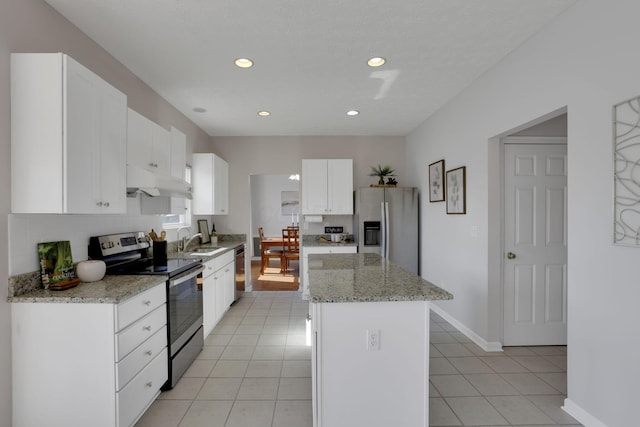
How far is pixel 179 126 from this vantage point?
161 inches

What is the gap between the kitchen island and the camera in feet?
5.79

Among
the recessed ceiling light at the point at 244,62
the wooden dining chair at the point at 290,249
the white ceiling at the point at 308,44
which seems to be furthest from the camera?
the wooden dining chair at the point at 290,249

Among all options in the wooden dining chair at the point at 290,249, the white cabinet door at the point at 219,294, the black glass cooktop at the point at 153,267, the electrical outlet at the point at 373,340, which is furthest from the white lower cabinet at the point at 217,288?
the wooden dining chair at the point at 290,249

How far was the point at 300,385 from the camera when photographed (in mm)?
2488

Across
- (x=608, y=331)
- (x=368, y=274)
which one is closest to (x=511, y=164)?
(x=608, y=331)

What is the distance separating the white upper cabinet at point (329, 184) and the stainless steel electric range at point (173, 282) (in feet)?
8.13

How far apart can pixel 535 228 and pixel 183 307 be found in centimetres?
329

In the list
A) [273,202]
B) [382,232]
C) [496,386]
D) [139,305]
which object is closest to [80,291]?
[139,305]

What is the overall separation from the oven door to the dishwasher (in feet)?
5.27

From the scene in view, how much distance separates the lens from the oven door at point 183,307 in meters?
2.43

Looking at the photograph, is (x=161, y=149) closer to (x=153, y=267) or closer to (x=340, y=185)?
(x=153, y=267)

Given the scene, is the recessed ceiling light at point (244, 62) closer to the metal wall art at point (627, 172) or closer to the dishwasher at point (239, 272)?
the metal wall art at point (627, 172)

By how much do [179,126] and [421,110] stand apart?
122 inches

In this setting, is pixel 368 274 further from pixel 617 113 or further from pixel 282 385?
pixel 617 113
